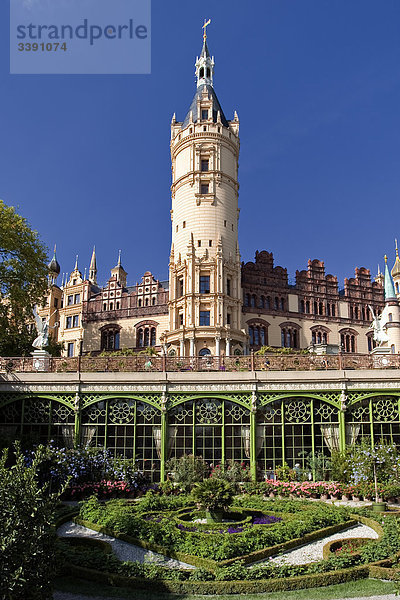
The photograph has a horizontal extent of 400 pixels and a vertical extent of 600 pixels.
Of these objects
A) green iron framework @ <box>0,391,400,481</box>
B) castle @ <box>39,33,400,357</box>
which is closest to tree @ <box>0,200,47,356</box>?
castle @ <box>39,33,400,357</box>

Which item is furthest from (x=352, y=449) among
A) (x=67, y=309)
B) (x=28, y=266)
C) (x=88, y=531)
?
(x=67, y=309)

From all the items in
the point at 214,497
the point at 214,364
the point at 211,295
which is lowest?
the point at 214,497

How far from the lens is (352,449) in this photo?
19.4 m

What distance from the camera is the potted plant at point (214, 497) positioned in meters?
13.8

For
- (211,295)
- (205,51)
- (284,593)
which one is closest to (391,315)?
(211,295)

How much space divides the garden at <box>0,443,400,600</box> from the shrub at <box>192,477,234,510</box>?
3 cm

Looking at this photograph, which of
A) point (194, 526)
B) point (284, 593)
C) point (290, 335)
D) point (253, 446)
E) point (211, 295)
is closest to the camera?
point (284, 593)

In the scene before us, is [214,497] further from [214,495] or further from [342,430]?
[342,430]

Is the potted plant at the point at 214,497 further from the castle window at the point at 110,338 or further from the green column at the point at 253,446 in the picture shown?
the castle window at the point at 110,338

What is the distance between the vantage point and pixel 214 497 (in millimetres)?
13797

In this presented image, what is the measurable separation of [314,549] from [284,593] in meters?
2.95

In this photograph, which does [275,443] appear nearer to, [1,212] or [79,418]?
[79,418]

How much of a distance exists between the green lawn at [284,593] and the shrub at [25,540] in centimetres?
209

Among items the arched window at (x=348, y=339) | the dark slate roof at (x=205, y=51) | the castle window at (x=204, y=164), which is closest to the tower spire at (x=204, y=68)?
the dark slate roof at (x=205, y=51)
